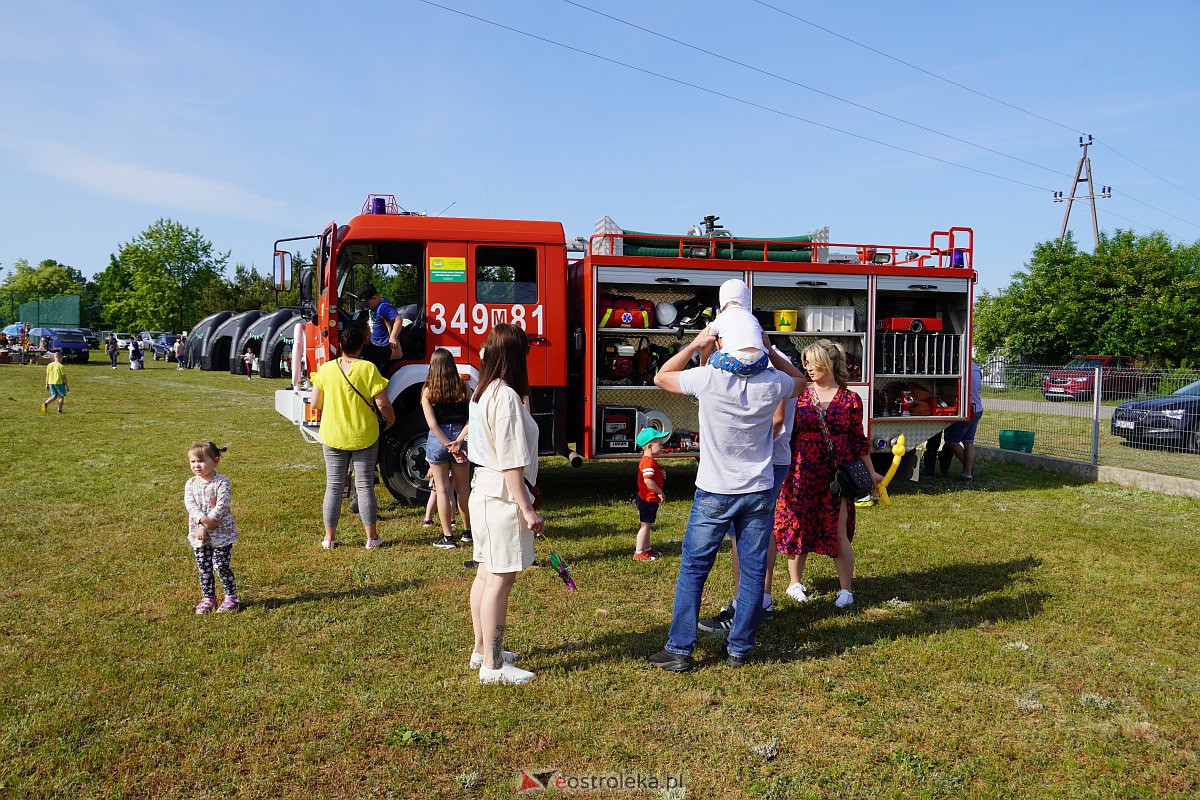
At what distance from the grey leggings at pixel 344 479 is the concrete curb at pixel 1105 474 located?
29.3 feet

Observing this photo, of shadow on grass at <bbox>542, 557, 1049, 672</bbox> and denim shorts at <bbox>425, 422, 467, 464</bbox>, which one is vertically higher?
denim shorts at <bbox>425, 422, 467, 464</bbox>

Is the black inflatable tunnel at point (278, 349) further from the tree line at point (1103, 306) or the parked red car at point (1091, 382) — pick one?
the parked red car at point (1091, 382)

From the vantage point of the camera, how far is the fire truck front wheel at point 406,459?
25.8 feet

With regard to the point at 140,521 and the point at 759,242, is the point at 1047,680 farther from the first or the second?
the point at 140,521

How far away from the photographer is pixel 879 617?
16.7ft

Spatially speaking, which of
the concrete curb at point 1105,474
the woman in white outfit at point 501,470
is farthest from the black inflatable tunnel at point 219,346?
the woman in white outfit at point 501,470

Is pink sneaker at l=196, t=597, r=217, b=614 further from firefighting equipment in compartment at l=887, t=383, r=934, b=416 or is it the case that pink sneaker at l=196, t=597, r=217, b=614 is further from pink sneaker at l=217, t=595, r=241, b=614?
firefighting equipment in compartment at l=887, t=383, r=934, b=416

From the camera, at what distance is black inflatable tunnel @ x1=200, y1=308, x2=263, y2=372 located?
34469 mm

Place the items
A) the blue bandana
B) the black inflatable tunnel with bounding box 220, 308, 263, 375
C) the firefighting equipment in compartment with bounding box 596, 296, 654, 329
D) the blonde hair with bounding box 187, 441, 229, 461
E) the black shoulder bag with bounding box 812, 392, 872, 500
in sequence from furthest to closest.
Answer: the black inflatable tunnel with bounding box 220, 308, 263, 375 < the firefighting equipment in compartment with bounding box 596, 296, 654, 329 < the black shoulder bag with bounding box 812, 392, 872, 500 < the blonde hair with bounding box 187, 441, 229, 461 < the blue bandana

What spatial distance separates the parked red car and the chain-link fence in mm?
11

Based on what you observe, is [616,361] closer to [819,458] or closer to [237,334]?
[819,458]

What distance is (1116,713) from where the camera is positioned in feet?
12.5

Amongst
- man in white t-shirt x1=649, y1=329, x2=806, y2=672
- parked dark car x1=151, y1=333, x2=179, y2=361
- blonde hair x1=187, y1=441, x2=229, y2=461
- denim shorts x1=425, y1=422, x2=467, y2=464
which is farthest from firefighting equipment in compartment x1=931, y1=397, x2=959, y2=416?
parked dark car x1=151, y1=333, x2=179, y2=361

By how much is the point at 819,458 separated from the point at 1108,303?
29.5m
